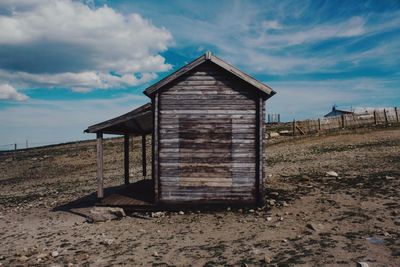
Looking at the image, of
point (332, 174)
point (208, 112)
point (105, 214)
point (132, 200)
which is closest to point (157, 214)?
point (132, 200)

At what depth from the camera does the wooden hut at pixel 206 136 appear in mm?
12875

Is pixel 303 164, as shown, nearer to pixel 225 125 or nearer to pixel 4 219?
pixel 225 125

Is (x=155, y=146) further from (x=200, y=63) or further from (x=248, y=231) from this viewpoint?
(x=248, y=231)

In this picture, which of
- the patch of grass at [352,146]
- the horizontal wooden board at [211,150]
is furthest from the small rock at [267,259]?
the patch of grass at [352,146]

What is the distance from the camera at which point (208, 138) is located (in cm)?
1301

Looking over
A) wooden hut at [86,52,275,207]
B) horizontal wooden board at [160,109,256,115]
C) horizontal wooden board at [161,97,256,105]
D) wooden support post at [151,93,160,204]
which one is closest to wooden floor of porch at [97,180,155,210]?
wooden support post at [151,93,160,204]

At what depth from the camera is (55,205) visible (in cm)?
1598

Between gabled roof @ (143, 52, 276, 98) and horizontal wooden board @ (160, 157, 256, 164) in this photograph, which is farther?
horizontal wooden board @ (160, 157, 256, 164)

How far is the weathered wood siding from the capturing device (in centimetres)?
1291

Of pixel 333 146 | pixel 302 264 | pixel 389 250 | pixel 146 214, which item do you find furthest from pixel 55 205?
pixel 333 146

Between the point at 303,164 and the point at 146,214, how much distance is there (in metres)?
12.3

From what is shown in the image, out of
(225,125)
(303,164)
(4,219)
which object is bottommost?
(4,219)

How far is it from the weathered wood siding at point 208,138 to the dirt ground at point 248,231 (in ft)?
2.60

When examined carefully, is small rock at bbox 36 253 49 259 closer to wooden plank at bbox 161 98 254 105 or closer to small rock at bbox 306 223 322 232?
wooden plank at bbox 161 98 254 105
